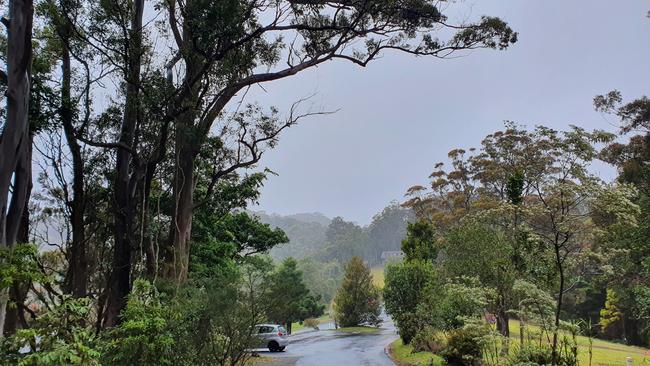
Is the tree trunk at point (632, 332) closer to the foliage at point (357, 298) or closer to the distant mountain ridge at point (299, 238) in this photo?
the foliage at point (357, 298)

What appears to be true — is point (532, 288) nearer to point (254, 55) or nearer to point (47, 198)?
point (254, 55)

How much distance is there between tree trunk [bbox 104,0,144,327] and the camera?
988cm

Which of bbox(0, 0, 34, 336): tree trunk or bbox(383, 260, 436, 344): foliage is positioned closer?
bbox(0, 0, 34, 336): tree trunk

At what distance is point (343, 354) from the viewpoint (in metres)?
18.4

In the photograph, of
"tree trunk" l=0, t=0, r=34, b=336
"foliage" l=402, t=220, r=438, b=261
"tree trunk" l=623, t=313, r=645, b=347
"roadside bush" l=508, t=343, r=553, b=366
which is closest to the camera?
"tree trunk" l=0, t=0, r=34, b=336

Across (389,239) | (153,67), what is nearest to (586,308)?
(153,67)

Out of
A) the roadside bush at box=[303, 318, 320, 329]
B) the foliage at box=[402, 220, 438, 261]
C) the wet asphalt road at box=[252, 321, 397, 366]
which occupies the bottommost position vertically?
the roadside bush at box=[303, 318, 320, 329]

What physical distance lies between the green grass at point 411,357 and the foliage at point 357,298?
1559cm

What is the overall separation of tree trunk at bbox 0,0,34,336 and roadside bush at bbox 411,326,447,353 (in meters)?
13.1

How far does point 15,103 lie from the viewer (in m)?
7.09

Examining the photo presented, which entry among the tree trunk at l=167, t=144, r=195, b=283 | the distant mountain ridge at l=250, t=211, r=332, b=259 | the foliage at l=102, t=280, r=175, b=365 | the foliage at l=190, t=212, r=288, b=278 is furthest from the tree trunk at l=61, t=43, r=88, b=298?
the distant mountain ridge at l=250, t=211, r=332, b=259

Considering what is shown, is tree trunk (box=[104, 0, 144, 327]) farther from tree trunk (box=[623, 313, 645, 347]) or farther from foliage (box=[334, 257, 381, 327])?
tree trunk (box=[623, 313, 645, 347])

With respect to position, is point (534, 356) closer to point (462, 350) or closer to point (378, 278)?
point (462, 350)

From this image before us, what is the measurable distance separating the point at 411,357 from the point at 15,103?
44.9 feet
